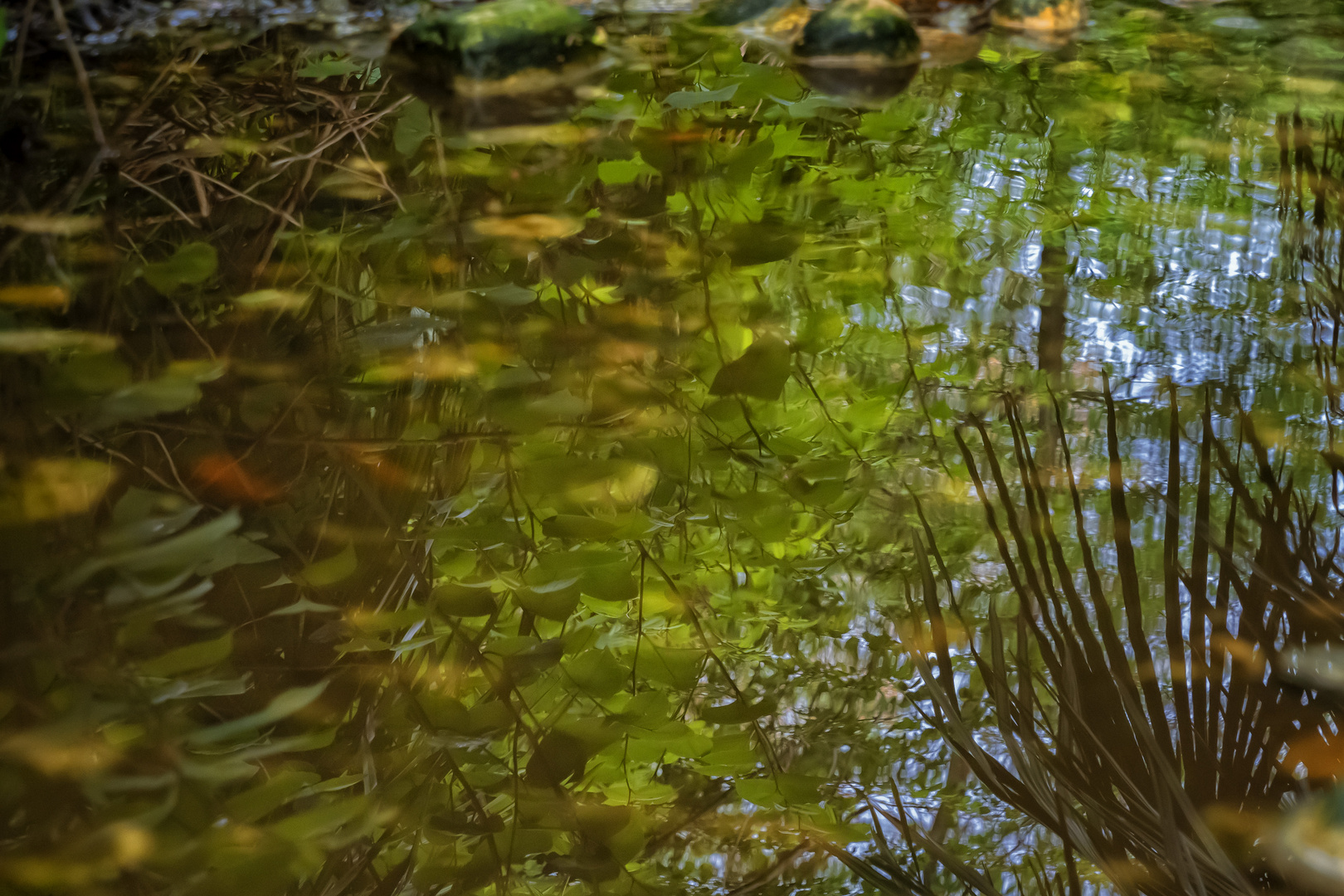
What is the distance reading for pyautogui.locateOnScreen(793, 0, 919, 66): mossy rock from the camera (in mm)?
2068

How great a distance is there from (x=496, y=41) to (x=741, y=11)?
620mm

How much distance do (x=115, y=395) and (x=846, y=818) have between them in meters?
0.75

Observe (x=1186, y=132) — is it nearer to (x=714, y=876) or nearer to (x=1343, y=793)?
(x=1343, y=793)

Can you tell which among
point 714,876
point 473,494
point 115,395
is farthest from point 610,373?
point 714,876

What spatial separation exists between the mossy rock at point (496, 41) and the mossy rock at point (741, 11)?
0.42m

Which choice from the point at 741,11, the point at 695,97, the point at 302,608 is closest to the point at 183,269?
the point at 302,608

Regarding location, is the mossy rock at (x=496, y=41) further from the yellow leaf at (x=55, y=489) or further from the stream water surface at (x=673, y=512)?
the yellow leaf at (x=55, y=489)

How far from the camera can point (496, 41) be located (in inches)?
78.0

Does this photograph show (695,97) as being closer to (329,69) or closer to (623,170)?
(623,170)

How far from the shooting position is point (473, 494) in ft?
2.89

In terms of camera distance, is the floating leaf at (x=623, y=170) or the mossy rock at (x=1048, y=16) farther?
the mossy rock at (x=1048, y=16)

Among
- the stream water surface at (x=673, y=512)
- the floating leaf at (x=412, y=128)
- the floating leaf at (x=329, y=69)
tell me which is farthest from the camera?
the floating leaf at (x=329, y=69)

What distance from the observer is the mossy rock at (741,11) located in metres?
2.31

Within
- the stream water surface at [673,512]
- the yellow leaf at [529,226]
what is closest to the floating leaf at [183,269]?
the stream water surface at [673,512]
